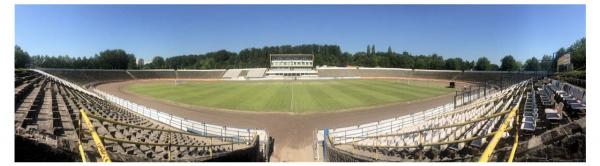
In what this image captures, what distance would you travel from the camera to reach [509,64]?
56.3m

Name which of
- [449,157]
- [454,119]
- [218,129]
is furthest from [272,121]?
[449,157]

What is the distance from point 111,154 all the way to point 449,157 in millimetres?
5117

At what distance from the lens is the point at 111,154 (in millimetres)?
4250

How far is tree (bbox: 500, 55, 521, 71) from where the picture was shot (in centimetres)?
5494

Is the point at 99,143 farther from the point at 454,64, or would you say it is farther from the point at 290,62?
the point at 454,64

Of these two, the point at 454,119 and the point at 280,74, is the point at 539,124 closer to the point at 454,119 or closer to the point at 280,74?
the point at 454,119

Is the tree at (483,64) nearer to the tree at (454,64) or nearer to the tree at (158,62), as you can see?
the tree at (454,64)

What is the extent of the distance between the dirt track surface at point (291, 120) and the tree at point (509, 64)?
46.0 m

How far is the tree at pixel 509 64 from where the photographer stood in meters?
54.9

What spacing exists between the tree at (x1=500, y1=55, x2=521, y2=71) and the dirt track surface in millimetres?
45969

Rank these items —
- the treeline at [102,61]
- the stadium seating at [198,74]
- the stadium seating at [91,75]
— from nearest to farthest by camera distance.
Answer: the stadium seating at [91,75]
the treeline at [102,61]
the stadium seating at [198,74]

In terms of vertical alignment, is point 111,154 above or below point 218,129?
above

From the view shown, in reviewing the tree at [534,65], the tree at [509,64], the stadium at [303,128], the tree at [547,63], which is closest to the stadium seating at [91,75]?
the stadium at [303,128]

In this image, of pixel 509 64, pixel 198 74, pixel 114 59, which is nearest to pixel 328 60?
pixel 198 74
